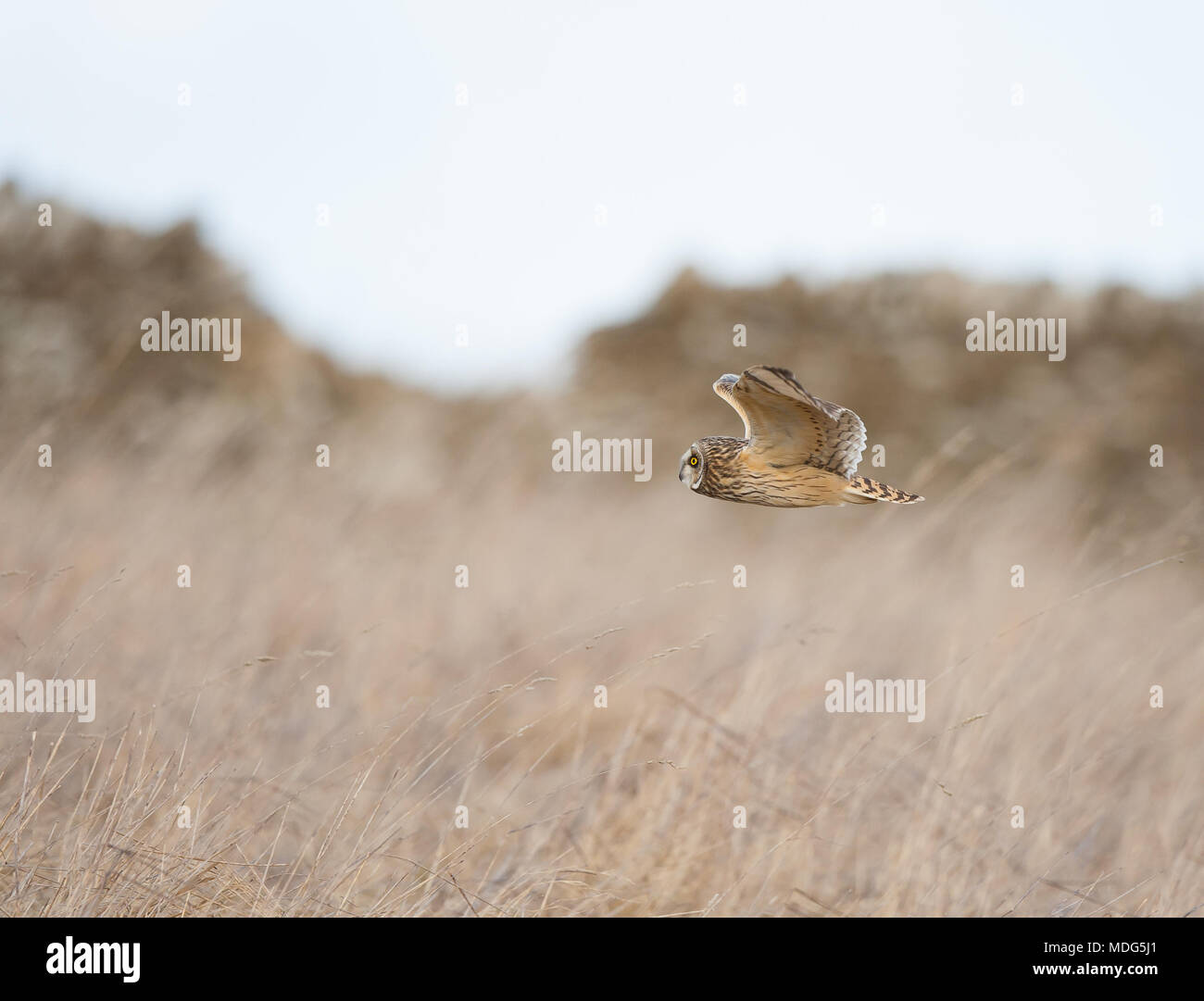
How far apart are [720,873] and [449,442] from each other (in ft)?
28.0

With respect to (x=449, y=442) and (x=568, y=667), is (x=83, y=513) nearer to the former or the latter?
(x=568, y=667)

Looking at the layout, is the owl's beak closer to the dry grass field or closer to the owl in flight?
the owl in flight

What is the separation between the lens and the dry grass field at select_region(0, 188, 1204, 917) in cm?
237

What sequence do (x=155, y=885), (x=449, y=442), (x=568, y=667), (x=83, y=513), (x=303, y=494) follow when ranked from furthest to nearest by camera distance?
(x=449, y=442), (x=303, y=494), (x=83, y=513), (x=568, y=667), (x=155, y=885)

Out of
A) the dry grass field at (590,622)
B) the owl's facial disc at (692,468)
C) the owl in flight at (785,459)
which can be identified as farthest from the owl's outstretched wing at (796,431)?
the dry grass field at (590,622)

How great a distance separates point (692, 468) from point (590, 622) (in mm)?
2578

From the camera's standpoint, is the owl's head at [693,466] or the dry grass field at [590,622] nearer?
the owl's head at [693,466]

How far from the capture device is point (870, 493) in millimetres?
1783

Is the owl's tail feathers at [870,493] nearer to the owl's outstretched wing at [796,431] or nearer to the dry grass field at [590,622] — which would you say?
the owl's outstretched wing at [796,431]

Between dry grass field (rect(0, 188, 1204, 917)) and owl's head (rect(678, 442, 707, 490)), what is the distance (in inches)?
13.7

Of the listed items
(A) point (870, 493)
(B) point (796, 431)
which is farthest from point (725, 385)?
(A) point (870, 493)

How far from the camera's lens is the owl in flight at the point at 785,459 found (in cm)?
184

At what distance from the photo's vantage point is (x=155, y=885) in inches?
80.2

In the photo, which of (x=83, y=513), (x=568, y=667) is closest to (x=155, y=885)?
(x=568, y=667)
